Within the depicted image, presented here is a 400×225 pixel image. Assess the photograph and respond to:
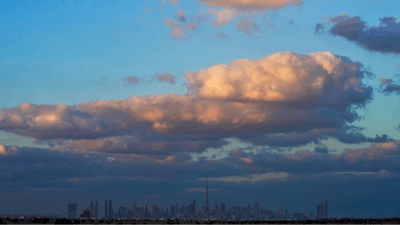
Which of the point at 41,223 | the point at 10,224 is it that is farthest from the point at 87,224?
the point at 10,224

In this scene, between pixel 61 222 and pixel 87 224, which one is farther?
pixel 87 224

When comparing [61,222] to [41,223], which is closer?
[61,222]

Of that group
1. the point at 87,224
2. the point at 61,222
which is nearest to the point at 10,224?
the point at 61,222

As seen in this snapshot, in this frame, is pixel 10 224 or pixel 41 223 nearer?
pixel 10 224

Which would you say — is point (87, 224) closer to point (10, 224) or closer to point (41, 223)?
point (41, 223)

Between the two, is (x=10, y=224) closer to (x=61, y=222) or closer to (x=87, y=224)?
(x=61, y=222)

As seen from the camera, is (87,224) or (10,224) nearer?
(10,224)
